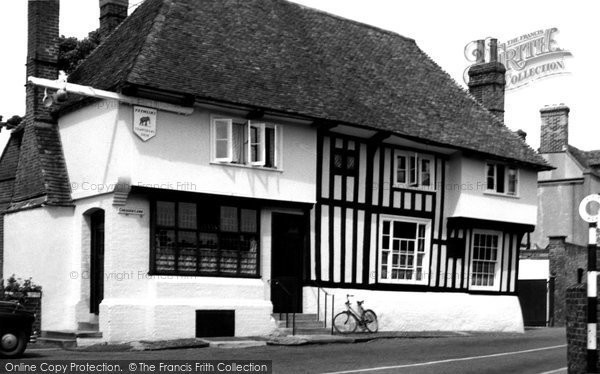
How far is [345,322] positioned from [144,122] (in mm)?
7967

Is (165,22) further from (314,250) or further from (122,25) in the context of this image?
(314,250)

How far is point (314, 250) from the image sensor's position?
83.2ft

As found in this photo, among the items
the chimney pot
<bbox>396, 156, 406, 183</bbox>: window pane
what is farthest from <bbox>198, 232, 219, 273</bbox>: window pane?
the chimney pot

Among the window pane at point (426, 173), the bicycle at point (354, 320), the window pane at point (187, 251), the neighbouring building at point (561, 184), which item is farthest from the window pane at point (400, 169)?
the neighbouring building at point (561, 184)

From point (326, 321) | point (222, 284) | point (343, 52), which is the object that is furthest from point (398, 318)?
point (343, 52)

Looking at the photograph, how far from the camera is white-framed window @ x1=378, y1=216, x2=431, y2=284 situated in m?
27.2

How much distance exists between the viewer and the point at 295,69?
2627cm

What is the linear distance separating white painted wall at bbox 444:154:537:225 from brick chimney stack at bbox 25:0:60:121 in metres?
12.7

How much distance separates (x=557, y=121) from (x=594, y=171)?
3150 mm

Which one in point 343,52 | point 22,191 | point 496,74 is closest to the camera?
point 22,191

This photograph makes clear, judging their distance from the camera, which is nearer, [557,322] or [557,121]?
[557,322]

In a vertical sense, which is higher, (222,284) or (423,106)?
(423,106)

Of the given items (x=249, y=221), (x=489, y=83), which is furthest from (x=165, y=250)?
(x=489, y=83)

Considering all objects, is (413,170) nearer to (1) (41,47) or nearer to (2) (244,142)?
(2) (244,142)
